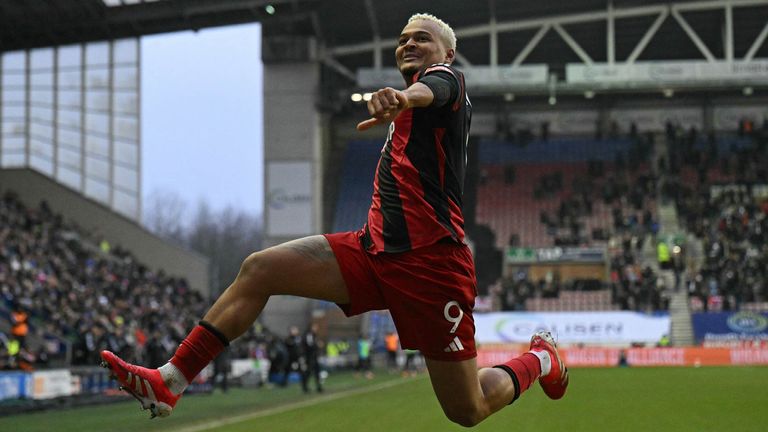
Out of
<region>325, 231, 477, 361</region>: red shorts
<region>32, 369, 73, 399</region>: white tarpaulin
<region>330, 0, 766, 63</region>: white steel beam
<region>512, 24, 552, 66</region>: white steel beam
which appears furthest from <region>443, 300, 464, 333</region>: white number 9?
<region>330, 0, 766, 63</region>: white steel beam

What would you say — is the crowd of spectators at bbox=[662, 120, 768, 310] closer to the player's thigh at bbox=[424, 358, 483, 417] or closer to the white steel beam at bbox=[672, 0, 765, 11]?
the white steel beam at bbox=[672, 0, 765, 11]

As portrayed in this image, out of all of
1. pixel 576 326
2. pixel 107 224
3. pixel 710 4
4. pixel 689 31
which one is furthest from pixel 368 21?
pixel 576 326

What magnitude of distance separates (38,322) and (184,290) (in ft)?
46.5

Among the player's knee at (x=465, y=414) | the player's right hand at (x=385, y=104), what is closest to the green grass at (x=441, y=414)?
the player's knee at (x=465, y=414)

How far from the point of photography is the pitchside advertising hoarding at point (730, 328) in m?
41.9

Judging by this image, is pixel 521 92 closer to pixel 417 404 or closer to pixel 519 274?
pixel 519 274

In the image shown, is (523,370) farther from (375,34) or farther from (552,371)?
(375,34)

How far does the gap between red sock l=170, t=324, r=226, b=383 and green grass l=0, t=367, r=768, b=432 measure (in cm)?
721

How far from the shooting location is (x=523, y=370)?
7.73 meters

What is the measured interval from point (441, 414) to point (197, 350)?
402 inches

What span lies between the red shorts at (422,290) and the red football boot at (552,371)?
5.35 ft

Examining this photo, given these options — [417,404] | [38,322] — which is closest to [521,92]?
[38,322]

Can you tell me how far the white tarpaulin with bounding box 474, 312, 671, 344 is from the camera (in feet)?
138

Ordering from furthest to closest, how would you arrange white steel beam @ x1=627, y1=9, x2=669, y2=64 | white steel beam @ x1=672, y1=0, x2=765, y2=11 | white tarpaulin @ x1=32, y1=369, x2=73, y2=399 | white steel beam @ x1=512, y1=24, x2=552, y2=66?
white steel beam @ x1=672, y1=0, x2=765, y2=11, white steel beam @ x1=512, y1=24, x2=552, y2=66, white steel beam @ x1=627, y1=9, x2=669, y2=64, white tarpaulin @ x1=32, y1=369, x2=73, y2=399
